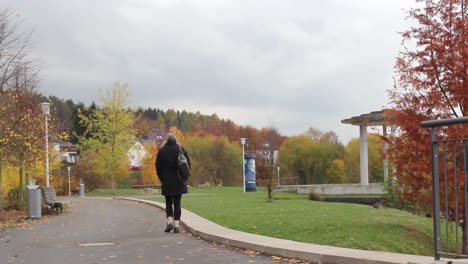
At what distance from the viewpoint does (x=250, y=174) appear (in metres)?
47.7

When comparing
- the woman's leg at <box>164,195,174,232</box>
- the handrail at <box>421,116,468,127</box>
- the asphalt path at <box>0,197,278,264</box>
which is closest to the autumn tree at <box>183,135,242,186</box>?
the asphalt path at <box>0,197,278,264</box>

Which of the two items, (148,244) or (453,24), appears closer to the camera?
(148,244)

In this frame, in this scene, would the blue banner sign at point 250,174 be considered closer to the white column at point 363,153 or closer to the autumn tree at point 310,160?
the white column at point 363,153

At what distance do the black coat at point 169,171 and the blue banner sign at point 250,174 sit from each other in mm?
34734

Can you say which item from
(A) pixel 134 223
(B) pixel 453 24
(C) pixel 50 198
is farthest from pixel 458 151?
(C) pixel 50 198

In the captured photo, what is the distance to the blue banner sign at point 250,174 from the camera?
4712 centimetres

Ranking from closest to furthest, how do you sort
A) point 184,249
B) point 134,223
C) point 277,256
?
point 277,256, point 184,249, point 134,223

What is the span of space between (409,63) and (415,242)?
393 centimetres

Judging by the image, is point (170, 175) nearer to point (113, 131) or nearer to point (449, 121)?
point (449, 121)

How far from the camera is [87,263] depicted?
8.52 metres

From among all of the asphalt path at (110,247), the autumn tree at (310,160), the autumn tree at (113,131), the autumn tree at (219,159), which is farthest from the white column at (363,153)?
the autumn tree at (310,160)

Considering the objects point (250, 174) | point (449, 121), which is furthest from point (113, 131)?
point (449, 121)

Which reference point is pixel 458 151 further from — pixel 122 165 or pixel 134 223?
pixel 122 165

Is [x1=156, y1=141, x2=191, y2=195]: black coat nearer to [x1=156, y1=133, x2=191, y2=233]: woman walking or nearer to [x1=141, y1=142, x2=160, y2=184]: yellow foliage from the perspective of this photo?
[x1=156, y1=133, x2=191, y2=233]: woman walking
